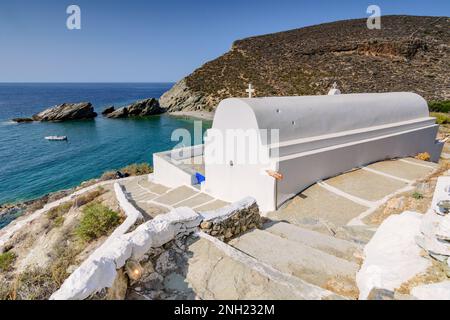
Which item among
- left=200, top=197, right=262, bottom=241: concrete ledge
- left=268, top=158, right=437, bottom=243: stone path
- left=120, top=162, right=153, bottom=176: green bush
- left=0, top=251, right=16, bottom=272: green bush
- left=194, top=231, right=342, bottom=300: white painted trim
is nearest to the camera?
left=194, top=231, right=342, bottom=300: white painted trim

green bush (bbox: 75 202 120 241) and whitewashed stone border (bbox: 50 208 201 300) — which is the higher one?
whitewashed stone border (bbox: 50 208 201 300)

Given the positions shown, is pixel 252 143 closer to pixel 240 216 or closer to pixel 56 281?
pixel 240 216

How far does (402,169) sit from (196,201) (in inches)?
367

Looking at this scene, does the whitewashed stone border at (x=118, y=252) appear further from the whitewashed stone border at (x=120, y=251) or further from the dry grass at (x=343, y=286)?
the dry grass at (x=343, y=286)

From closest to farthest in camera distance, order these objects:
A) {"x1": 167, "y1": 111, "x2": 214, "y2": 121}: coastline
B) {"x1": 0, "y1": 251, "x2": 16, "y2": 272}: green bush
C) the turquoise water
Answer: {"x1": 0, "y1": 251, "x2": 16, "y2": 272}: green bush, the turquoise water, {"x1": 167, "y1": 111, "x2": 214, "y2": 121}: coastline

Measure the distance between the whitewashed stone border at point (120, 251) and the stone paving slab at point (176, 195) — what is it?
7105mm

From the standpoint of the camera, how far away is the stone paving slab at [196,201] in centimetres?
1172

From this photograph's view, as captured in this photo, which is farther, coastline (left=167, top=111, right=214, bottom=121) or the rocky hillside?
coastline (left=167, top=111, right=214, bottom=121)

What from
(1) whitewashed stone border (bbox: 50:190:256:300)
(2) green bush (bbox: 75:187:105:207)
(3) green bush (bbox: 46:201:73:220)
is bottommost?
(3) green bush (bbox: 46:201:73:220)

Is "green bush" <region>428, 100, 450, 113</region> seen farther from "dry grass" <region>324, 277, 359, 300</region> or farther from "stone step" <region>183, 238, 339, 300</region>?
"stone step" <region>183, 238, 339, 300</region>

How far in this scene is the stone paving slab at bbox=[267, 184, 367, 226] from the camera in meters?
8.48

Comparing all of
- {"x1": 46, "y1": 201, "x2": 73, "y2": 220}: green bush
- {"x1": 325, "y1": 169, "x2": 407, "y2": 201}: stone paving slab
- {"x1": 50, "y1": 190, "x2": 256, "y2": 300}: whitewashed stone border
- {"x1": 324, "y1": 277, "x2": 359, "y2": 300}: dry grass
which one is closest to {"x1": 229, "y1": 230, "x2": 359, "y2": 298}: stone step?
{"x1": 324, "y1": 277, "x2": 359, "y2": 300}: dry grass

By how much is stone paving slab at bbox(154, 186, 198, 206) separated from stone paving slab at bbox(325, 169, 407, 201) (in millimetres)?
6416

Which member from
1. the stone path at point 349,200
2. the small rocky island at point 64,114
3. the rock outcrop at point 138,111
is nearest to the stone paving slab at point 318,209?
the stone path at point 349,200
